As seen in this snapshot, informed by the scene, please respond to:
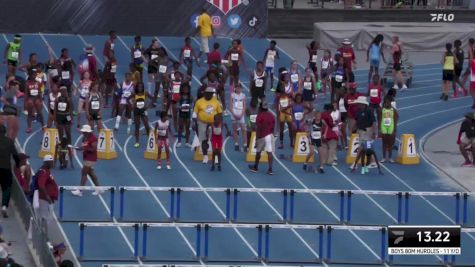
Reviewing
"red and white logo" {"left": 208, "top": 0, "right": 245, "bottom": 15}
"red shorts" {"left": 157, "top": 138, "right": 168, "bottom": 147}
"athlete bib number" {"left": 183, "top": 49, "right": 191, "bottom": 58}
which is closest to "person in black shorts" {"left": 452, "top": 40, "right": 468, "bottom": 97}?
"athlete bib number" {"left": 183, "top": 49, "right": 191, "bottom": 58}

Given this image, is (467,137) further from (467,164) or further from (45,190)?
(45,190)

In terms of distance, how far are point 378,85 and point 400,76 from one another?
6799 mm

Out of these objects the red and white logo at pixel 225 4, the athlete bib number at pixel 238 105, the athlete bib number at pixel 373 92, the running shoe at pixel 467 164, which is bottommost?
the running shoe at pixel 467 164

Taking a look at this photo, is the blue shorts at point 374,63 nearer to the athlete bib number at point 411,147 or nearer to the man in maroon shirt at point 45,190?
the athlete bib number at point 411,147

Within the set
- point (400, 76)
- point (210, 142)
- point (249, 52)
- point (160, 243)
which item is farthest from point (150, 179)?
point (249, 52)

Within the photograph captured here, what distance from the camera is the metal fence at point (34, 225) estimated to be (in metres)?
23.7

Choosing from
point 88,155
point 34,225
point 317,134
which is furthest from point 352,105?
point 34,225

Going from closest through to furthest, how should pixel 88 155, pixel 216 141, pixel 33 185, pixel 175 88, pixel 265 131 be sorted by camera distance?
pixel 33 185
pixel 88 155
pixel 265 131
pixel 216 141
pixel 175 88

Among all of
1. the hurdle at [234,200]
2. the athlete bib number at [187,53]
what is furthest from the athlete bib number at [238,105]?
the athlete bib number at [187,53]

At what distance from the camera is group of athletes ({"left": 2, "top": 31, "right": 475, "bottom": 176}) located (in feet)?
113

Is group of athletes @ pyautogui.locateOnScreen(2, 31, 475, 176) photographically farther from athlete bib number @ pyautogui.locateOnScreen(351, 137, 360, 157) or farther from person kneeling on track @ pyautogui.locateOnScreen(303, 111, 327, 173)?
athlete bib number @ pyautogui.locateOnScreen(351, 137, 360, 157)

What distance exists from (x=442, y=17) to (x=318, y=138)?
1958cm

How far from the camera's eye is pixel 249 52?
48.0m

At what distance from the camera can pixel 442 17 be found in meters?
52.6
